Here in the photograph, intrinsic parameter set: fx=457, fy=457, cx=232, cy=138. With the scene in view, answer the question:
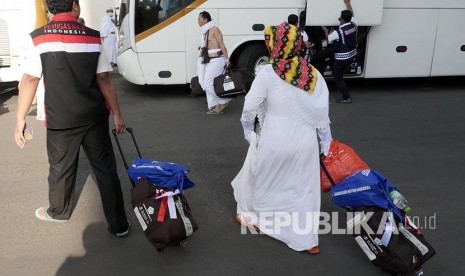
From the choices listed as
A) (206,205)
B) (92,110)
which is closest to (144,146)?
(206,205)

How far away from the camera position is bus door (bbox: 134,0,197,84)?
823cm

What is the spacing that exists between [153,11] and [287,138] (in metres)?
5.70

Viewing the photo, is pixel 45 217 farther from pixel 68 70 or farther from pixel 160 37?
pixel 160 37

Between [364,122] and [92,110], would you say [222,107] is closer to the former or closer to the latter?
[364,122]

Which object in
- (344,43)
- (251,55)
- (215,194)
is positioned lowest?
(215,194)

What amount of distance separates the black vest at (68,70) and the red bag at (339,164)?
5.91 ft

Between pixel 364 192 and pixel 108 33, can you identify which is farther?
pixel 108 33

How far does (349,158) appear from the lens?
3510 millimetres

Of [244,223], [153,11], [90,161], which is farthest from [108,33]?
[244,223]

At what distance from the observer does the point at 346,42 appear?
823cm

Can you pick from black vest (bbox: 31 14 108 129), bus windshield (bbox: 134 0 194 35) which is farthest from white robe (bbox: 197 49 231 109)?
black vest (bbox: 31 14 108 129)

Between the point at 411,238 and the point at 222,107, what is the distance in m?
4.91

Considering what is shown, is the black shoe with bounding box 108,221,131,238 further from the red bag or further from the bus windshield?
the bus windshield

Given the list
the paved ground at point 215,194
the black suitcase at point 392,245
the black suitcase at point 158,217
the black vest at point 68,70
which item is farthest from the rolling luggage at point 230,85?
the black suitcase at point 392,245
